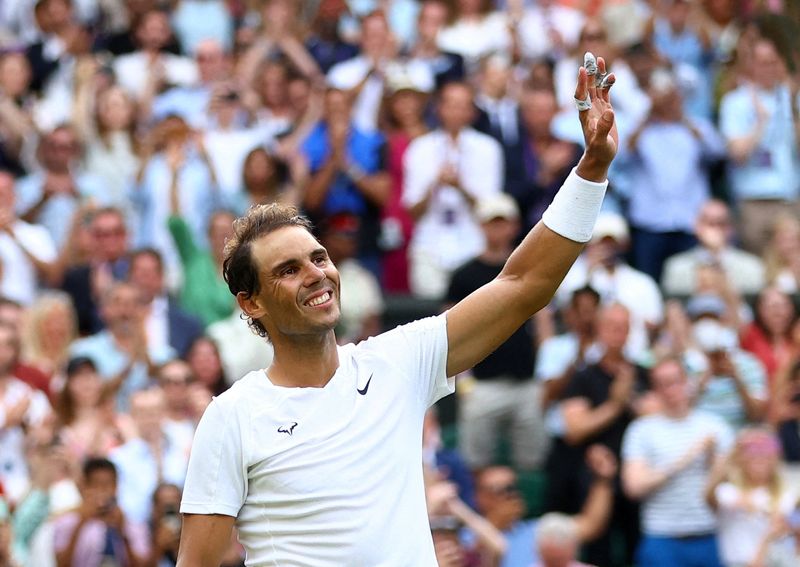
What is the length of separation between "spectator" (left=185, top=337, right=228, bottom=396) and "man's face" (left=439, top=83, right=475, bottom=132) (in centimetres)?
287

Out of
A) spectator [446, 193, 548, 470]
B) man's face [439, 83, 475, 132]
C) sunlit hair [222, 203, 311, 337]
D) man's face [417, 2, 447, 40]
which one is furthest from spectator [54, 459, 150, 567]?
man's face [417, 2, 447, 40]

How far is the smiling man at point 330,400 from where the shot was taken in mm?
4438

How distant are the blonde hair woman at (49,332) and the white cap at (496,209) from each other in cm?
280

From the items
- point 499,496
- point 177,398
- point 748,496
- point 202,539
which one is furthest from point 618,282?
point 202,539

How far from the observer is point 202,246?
39.9 feet

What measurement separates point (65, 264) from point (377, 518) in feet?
25.5

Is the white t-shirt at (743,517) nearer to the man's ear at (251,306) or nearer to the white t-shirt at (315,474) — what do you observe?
the white t-shirt at (315,474)

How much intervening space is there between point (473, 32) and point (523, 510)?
5.22 meters

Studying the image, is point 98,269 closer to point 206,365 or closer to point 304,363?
point 206,365

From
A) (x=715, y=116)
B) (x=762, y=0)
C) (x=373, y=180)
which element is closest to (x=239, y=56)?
(x=373, y=180)

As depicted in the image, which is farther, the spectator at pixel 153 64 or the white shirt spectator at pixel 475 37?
the white shirt spectator at pixel 475 37

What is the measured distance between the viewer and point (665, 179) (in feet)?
41.5

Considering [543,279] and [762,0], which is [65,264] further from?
[543,279]

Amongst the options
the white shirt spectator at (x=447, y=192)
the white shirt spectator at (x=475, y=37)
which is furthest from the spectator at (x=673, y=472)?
the white shirt spectator at (x=475, y=37)
